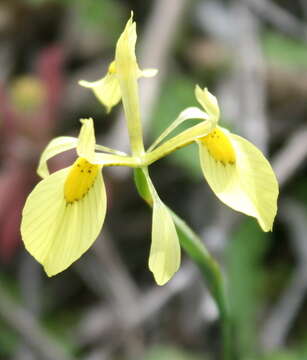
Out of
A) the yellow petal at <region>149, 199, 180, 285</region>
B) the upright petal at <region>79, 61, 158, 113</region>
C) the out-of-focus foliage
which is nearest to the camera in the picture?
the yellow petal at <region>149, 199, 180, 285</region>

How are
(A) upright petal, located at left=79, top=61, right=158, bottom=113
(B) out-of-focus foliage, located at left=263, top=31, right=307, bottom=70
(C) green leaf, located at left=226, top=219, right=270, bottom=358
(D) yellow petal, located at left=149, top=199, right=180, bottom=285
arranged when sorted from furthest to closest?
(B) out-of-focus foliage, located at left=263, top=31, right=307, bottom=70, (C) green leaf, located at left=226, top=219, right=270, bottom=358, (A) upright petal, located at left=79, top=61, right=158, bottom=113, (D) yellow petal, located at left=149, top=199, right=180, bottom=285

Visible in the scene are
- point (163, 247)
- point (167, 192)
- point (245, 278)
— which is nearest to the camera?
point (163, 247)

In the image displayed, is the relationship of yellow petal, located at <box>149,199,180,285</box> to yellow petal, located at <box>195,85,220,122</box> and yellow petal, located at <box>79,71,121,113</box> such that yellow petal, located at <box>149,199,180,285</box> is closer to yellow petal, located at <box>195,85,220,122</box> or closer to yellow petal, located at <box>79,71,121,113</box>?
yellow petal, located at <box>195,85,220,122</box>

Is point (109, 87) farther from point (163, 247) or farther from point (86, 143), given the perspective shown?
point (163, 247)

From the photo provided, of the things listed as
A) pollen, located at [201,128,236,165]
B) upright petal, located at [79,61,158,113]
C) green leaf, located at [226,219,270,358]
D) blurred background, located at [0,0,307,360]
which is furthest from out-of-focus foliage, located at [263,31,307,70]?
pollen, located at [201,128,236,165]

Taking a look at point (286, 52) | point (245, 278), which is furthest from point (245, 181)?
point (286, 52)

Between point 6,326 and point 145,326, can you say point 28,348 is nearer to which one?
point 6,326

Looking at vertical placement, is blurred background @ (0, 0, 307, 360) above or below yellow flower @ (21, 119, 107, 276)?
below

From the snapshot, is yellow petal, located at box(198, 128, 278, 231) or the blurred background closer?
yellow petal, located at box(198, 128, 278, 231)

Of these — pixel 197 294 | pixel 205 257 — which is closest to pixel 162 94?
pixel 197 294
